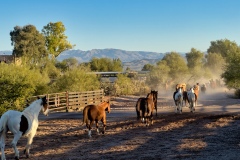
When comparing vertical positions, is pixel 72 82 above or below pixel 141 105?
above

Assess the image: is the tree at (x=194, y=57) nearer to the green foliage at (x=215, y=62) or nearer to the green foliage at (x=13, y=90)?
the green foliage at (x=215, y=62)

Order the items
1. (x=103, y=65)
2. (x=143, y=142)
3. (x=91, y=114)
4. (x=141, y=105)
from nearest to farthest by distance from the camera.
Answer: (x=143, y=142) → (x=91, y=114) → (x=141, y=105) → (x=103, y=65)

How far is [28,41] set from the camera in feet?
208

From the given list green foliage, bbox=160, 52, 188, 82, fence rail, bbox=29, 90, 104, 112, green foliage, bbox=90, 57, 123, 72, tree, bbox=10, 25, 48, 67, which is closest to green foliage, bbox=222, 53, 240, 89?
fence rail, bbox=29, 90, 104, 112

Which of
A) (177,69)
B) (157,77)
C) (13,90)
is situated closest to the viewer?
(13,90)

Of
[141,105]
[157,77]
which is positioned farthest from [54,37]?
[141,105]

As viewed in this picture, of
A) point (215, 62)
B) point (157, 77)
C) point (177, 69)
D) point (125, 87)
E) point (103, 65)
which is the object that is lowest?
point (125, 87)

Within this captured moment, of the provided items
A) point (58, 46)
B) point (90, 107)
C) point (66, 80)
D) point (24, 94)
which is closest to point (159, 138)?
point (90, 107)

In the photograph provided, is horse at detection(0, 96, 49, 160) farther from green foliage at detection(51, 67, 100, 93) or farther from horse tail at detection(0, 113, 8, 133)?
green foliage at detection(51, 67, 100, 93)

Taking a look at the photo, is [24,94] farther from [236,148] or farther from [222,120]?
[236,148]

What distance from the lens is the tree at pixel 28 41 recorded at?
62866mm

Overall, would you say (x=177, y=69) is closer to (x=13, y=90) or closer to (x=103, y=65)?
(x=103, y=65)

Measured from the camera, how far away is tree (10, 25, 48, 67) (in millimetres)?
62866

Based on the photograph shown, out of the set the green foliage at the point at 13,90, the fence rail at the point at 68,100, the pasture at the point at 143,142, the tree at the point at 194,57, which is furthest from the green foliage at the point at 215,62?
the green foliage at the point at 13,90
